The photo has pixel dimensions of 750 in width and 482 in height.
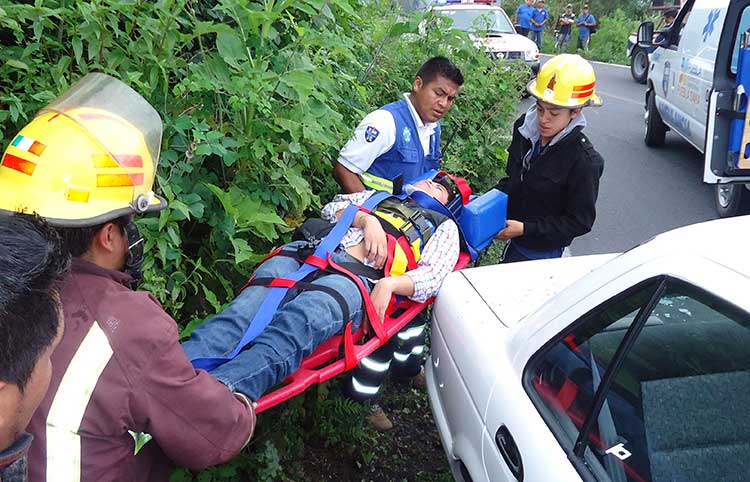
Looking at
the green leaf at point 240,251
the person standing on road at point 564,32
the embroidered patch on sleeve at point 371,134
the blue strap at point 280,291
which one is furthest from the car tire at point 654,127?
the person standing on road at point 564,32

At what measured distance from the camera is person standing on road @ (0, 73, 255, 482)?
1.40 m

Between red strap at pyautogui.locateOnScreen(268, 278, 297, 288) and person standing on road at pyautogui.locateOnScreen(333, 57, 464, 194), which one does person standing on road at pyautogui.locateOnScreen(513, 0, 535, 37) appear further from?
red strap at pyautogui.locateOnScreen(268, 278, 297, 288)

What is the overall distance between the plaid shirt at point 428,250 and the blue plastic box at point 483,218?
0.09 meters

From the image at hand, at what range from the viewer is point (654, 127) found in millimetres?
9047

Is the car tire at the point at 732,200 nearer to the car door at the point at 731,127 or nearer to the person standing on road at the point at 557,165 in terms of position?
the car door at the point at 731,127

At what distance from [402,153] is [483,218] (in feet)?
2.15

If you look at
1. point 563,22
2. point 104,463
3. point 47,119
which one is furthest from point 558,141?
point 563,22

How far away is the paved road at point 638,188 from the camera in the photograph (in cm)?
611

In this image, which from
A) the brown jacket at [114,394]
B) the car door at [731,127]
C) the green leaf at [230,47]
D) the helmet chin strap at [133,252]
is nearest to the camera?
the brown jacket at [114,394]

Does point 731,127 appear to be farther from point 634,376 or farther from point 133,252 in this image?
point 133,252

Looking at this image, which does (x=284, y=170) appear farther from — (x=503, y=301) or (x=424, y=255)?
(x=503, y=301)

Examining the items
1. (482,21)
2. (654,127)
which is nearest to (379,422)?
(654,127)

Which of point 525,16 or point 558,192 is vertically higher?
point 558,192

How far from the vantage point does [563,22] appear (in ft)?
83.5
